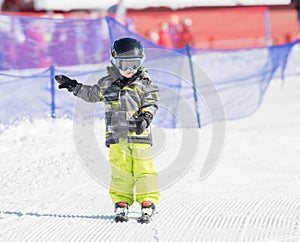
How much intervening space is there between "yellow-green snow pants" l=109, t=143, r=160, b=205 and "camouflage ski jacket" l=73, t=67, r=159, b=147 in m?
0.07

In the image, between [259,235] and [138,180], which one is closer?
[259,235]

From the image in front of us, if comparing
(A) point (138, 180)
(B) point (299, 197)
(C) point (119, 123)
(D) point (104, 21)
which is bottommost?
(B) point (299, 197)

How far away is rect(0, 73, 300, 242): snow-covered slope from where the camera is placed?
427cm

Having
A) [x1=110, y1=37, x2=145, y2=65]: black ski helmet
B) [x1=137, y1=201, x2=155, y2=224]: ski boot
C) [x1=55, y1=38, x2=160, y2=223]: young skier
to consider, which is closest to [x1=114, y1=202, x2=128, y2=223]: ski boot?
[x1=55, y1=38, x2=160, y2=223]: young skier

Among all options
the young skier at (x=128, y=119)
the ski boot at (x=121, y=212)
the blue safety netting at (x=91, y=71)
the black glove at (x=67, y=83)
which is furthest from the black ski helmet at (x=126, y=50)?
the blue safety netting at (x=91, y=71)

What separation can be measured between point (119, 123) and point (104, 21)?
19.0 feet

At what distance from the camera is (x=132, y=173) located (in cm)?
460

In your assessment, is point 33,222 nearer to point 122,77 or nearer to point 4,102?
point 122,77

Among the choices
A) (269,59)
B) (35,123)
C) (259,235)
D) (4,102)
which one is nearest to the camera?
(259,235)

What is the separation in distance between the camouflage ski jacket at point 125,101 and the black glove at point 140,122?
5 centimetres

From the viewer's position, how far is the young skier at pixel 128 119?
4453mm

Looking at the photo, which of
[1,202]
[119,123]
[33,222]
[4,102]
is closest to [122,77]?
[119,123]

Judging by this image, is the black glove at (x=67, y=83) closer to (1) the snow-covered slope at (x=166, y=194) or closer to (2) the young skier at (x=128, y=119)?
(2) the young skier at (x=128, y=119)

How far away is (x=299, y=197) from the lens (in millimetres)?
5195
